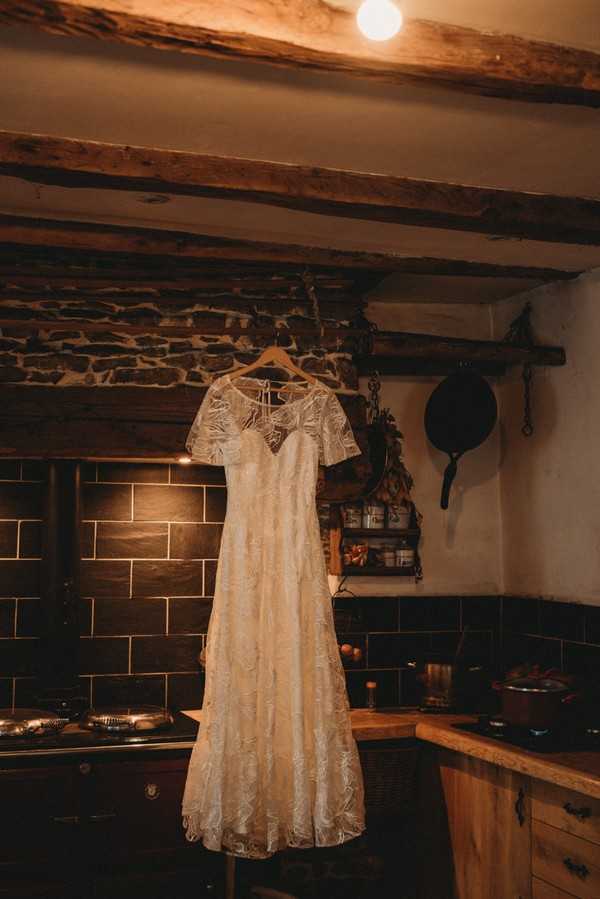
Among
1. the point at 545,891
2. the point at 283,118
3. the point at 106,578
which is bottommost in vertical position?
the point at 545,891

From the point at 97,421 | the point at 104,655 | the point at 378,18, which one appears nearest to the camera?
the point at 378,18

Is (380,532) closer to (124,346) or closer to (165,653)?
(165,653)

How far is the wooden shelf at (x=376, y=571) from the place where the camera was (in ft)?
16.6

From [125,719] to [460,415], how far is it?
87.0 inches

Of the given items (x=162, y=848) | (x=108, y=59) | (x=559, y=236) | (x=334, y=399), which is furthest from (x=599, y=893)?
(x=108, y=59)

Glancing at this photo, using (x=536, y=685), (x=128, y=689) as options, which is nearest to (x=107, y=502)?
(x=128, y=689)

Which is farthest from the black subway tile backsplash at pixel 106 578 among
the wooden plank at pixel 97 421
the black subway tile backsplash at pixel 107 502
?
the wooden plank at pixel 97 421

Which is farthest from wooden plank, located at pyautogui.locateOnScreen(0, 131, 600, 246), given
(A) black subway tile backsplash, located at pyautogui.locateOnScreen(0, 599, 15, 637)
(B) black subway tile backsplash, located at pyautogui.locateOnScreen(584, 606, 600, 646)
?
(A) black subway tile backsplash, located at pyautogui.locateOnScreen(0, 599, 15, 637)

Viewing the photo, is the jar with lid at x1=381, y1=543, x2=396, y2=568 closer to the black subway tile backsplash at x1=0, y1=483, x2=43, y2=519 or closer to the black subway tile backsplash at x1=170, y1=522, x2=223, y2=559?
the black subway tile backsplash at x1=170, y1=522, x2=223, y2=559

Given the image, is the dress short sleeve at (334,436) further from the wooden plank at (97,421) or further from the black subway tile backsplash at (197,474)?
the black subway tile backsplash at (197,474)

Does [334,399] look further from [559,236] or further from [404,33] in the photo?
[404,33]

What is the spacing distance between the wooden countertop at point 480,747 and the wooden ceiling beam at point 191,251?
206 centimetres

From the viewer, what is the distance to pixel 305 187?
137 inches

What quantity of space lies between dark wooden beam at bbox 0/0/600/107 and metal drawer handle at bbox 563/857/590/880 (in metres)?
2.50
